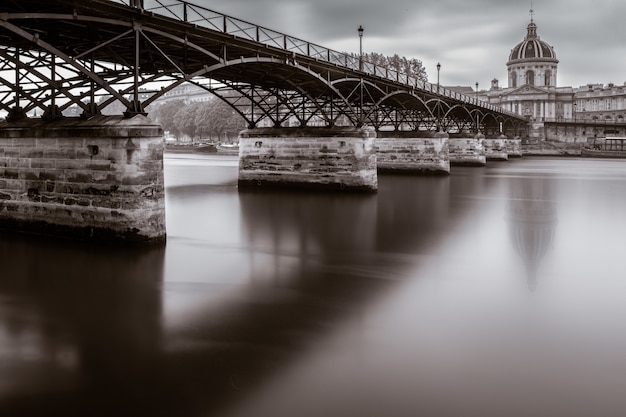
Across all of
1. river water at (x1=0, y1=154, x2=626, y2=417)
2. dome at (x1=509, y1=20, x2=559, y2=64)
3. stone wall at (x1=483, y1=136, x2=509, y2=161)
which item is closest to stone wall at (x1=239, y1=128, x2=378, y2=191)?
river water at (x1=0, y1=154, x2=626, y2=417)

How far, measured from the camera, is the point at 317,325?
26.6 ft

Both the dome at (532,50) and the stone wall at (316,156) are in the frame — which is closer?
the stone wall at (316,156)

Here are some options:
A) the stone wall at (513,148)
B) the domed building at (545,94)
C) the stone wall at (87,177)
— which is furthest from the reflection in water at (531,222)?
the domed building at (545,94)

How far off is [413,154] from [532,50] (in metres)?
122

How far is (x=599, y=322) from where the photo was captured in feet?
26.8

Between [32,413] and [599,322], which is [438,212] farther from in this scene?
[32,413]

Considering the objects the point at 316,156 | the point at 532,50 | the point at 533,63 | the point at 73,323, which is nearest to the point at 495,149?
the point at 316,156

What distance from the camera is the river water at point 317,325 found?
5820 mm

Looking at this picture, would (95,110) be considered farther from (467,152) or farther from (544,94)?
(544,94)

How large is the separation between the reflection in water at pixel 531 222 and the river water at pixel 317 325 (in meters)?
0.14

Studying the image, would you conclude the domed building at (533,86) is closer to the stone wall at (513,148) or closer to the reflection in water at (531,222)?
the stone wall at (513,148)

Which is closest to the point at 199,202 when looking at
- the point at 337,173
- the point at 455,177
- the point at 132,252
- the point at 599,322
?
the point at 337,173

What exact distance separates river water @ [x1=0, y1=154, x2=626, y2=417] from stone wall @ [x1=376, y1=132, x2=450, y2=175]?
78.3 ft

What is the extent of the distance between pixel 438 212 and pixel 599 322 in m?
13.4
